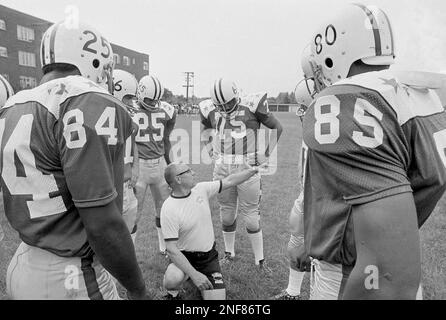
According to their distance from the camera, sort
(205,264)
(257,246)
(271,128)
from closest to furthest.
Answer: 1. (205,264)
2. (257,246)
3. (271,128)

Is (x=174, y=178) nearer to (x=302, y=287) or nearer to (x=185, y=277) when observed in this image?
(x=185, y=277)

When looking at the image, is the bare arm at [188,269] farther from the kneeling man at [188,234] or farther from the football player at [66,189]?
the football player at [66,189]

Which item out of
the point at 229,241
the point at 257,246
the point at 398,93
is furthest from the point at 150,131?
the point at 398,93

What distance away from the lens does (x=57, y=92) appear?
1.52 m

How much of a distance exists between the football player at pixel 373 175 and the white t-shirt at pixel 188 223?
6.79 ft

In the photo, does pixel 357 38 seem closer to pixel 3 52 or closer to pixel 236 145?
pixel 236 145

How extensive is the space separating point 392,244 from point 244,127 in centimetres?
413

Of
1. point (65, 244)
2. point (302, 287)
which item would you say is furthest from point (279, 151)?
point (65, 244)

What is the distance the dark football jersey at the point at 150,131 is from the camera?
559 cm

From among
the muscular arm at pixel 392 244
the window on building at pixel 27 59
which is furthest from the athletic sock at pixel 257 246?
the window on building at pixel 27 59

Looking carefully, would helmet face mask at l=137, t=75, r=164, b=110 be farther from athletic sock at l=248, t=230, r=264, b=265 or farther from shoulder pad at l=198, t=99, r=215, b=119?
athletic sock at l=248, t=230, r=264, b=265

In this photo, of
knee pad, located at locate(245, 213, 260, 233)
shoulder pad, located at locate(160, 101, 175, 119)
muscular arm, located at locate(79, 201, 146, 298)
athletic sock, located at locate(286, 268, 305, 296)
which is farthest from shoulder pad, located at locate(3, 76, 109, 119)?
shoulder pad, located at locate(160, 101, 175, 119)

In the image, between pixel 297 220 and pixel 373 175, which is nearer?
pixel 373 175

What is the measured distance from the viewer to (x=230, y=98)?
5.04 metres
